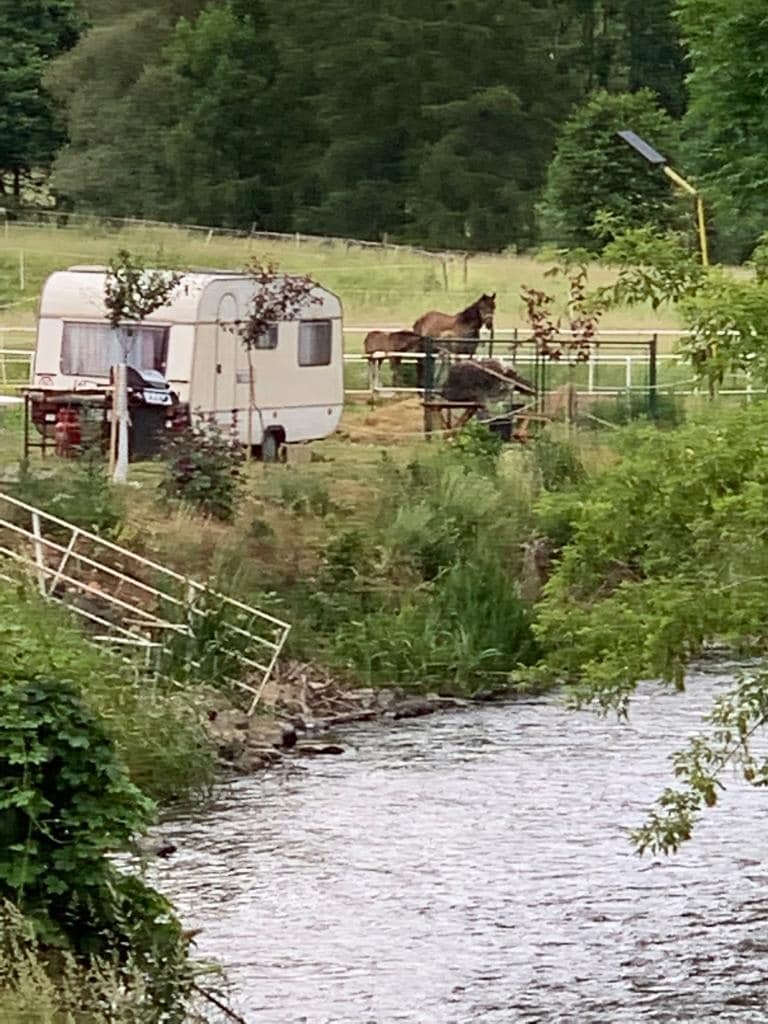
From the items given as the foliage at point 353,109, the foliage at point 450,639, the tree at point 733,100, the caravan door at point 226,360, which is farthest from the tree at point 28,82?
the foliage at point 450,639

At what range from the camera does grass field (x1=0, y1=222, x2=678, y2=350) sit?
1784 inches

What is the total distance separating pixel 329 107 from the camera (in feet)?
206

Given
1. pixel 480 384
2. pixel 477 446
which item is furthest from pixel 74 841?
pixel 480 384

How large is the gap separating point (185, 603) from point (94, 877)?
9997 mm

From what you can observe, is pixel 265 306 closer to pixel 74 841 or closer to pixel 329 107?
pixel 74 841

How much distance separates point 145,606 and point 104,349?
27.4ft

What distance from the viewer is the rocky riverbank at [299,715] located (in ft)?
57.4

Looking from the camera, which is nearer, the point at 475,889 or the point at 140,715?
the point at 475,889

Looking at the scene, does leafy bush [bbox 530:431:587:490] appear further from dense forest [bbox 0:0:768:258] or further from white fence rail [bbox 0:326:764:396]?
dense forest [bbox 0:0:768:258]

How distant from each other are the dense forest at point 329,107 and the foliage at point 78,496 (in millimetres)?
36602

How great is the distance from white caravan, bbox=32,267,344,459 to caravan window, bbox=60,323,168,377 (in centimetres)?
1

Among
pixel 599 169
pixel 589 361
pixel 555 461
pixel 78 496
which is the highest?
pixel 599 169

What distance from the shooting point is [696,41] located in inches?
1511

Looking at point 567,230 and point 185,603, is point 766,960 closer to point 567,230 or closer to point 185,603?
point 185,603
